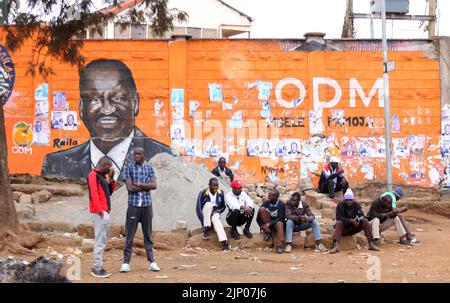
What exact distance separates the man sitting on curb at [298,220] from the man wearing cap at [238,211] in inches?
28.8

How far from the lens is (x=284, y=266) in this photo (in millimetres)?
10258

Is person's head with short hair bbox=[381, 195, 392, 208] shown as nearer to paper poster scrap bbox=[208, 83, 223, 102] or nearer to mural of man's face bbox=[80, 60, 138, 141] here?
paper poster scrap bbox=[208, 83, 223, 102]

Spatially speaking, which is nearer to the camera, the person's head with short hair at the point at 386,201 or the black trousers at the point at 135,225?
the black trousers at the point at 135,225

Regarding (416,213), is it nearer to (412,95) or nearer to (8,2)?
(412,95)

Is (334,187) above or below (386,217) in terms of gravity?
above

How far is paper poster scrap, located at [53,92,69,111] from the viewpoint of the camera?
754 inches

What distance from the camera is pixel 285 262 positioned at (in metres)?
10.7

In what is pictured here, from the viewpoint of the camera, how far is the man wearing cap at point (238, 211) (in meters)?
12.1

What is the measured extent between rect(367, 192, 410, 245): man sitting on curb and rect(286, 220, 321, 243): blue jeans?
1.15 metres

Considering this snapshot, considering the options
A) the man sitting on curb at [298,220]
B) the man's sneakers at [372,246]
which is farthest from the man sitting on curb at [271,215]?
the man's sneakers at [372,246]

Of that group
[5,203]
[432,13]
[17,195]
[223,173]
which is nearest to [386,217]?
[223,173]

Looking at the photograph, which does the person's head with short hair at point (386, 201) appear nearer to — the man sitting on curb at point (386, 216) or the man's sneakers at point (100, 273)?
the man sitting on curb at point (386, 216)

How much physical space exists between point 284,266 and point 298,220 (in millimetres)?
1721

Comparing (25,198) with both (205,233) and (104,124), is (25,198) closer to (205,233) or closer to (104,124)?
(104,124)
